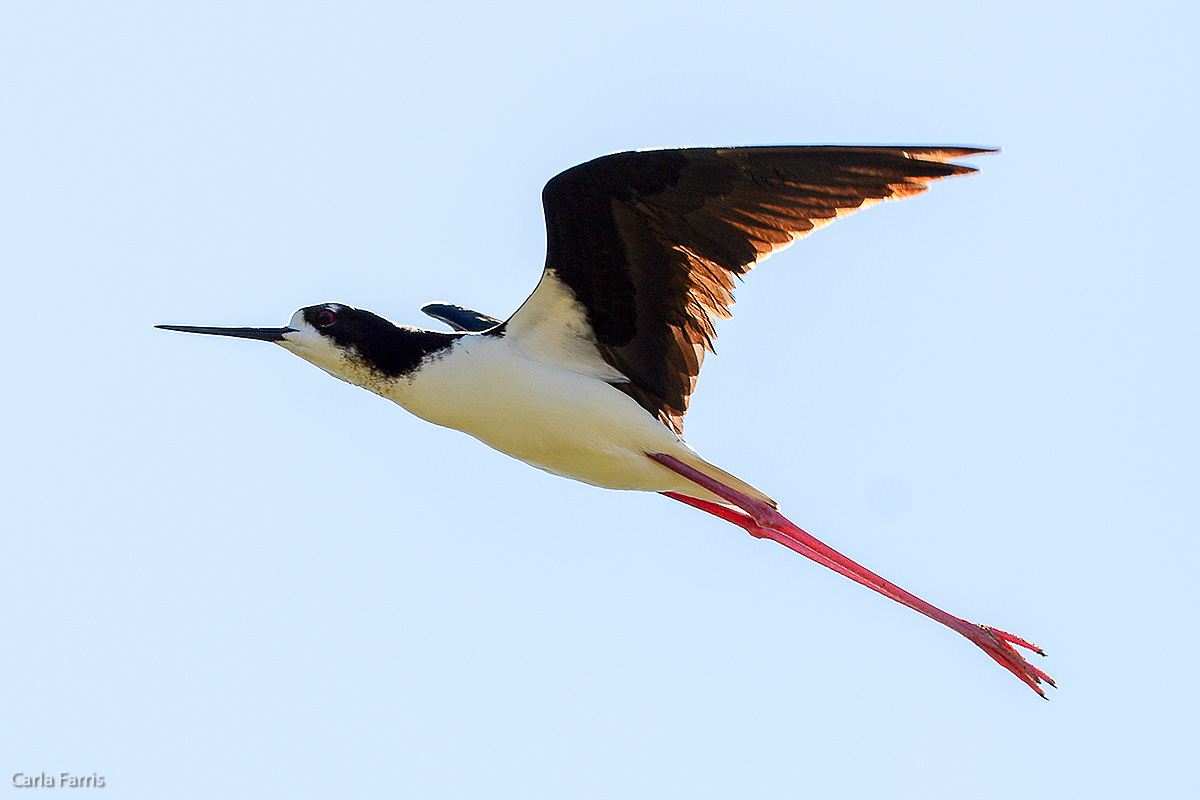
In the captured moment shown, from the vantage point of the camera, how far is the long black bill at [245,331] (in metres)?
7.55

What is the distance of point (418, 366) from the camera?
728 cm

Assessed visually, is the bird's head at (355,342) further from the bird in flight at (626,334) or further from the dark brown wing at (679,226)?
the dark brown wing at (679,226)

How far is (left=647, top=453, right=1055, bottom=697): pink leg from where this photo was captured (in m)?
7.30

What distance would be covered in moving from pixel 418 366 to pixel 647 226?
1264 mm

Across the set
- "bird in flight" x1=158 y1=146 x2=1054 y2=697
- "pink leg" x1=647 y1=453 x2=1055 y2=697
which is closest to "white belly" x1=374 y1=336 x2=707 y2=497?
"bird in flight" x1=158 y1=146 x2=1054 y2=697

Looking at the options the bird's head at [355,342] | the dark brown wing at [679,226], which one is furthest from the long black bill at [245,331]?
the dark brown wing at [679,226]

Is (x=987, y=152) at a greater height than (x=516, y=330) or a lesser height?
greater

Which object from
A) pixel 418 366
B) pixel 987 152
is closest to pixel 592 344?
pixel 418 366

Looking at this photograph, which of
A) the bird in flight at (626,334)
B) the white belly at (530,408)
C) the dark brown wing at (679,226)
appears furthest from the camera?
the white belly at (530,408)

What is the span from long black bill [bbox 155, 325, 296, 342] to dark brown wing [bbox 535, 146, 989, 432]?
4.18 ft

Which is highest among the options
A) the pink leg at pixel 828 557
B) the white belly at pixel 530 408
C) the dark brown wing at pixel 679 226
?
the dark brown wing at pixel 679 226

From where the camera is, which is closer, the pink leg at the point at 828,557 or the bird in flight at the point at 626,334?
the bird in flight at the point at 626,334

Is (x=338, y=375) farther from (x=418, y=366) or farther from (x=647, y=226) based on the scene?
(x=647, y=226)

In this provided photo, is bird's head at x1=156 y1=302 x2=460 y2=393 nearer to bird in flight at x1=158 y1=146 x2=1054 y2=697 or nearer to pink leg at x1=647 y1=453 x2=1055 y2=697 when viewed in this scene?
bird in flight at x1=158 y1=146 x2=1054 y2=697
